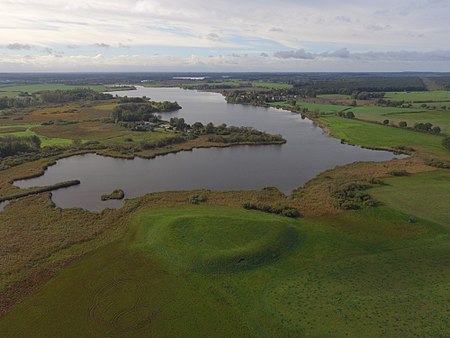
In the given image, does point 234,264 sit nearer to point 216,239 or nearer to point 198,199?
point 216,239

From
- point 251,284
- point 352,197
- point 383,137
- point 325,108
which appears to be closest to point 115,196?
point 251,284

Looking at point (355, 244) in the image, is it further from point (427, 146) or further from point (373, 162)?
point (427, 146)

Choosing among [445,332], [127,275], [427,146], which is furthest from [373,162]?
[127,275]

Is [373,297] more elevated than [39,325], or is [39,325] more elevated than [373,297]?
[373,297]

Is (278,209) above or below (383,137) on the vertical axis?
below

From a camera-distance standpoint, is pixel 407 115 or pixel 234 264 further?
pixel 407 115

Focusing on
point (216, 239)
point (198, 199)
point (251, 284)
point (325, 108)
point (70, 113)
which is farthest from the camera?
point (325, 108)

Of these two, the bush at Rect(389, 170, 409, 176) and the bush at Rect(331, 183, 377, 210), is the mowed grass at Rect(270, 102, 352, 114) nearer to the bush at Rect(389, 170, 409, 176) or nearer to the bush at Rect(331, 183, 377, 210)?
the bush at Rect(389, 170, 409, 176)

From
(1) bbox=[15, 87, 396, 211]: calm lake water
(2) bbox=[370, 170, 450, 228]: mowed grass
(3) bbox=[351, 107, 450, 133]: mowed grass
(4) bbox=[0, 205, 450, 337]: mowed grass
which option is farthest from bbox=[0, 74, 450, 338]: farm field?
(3) bbox=[351, 107, 450, 133]: mowed grass
